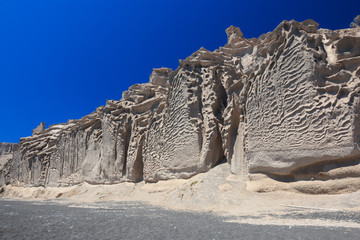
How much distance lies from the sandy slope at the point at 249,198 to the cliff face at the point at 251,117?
455 mm

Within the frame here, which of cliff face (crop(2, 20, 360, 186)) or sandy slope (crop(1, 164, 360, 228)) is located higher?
cliff face (crop(2, 20, 360, 186))

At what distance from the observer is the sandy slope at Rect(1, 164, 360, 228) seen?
646 cm

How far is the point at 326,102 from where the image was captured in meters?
8.07

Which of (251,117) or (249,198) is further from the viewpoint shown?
(251,117)

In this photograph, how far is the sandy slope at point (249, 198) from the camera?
21.2ft

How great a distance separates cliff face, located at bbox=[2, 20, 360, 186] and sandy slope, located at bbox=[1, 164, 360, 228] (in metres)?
0.45

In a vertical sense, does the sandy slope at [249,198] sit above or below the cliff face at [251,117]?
below

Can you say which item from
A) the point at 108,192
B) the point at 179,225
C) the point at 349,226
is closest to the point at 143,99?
the point at 108,192

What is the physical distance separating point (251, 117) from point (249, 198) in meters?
3.18

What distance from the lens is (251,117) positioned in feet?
33.8

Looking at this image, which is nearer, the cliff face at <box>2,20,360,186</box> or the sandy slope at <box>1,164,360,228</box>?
the sandy slope at <box>1,164,360,228</box>

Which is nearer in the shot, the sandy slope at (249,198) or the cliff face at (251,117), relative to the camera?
the sandy slope at (249,198)

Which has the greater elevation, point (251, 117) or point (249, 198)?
point (251, 117)

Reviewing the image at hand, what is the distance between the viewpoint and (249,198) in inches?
339
